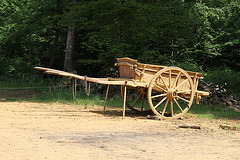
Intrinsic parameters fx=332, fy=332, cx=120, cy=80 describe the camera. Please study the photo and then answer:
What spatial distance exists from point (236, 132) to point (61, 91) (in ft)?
31.4

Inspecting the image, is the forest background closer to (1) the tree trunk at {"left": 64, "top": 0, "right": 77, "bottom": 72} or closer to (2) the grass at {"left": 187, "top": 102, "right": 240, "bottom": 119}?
(1) the tree trunk at {"left": 64, "top": 0, "right": 77, "bottom": 72}

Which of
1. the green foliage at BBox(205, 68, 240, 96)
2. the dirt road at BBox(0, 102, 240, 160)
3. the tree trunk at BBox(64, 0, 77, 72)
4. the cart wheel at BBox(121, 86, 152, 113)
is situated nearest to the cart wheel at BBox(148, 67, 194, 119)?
the cart wheel at BBox(121, 86, 152, 113)

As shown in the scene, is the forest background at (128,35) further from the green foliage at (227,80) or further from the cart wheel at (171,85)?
the cart wheel at (171,85)

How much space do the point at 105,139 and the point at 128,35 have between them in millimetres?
10028

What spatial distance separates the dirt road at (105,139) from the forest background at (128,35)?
6.88 meters

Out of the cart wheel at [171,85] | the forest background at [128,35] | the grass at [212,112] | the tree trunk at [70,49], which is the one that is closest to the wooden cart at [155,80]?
the cart wheel at [171,85]

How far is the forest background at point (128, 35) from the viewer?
15094 millimetres

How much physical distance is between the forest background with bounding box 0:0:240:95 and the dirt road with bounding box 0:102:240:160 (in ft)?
Answer: 22.6

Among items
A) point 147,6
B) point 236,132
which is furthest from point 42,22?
point 236,132

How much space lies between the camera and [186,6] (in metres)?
16.3

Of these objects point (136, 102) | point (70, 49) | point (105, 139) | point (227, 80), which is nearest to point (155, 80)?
point (136, 102)

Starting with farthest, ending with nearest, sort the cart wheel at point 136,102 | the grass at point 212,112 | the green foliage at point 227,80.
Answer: the green foliage at point 227,80, the grass at point 212,112, the cart wheel at point 136,102

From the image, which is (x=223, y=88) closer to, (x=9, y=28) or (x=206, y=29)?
(x=206, y=29)

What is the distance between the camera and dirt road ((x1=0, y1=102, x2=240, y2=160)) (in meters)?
4.98
